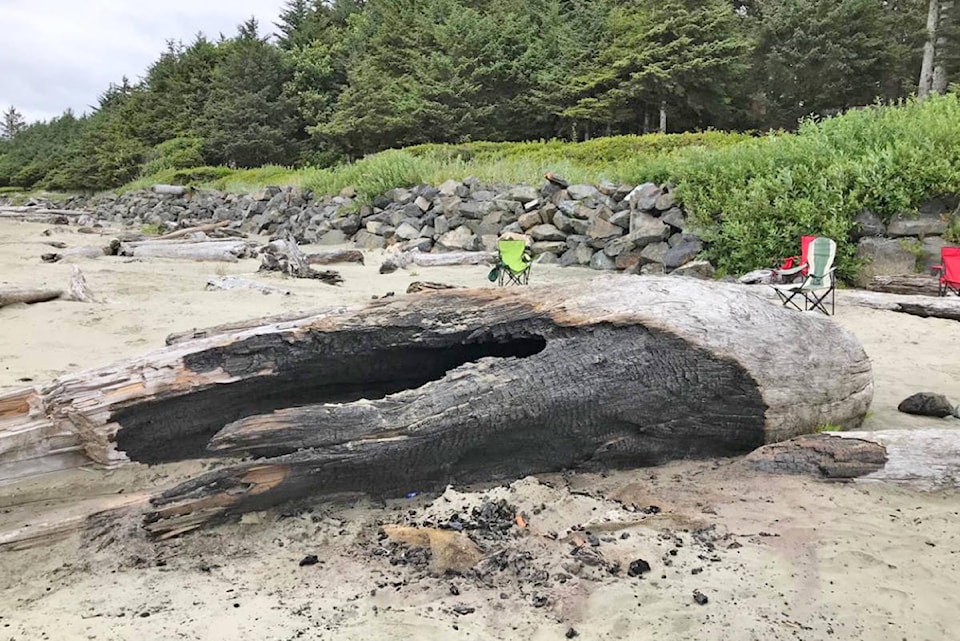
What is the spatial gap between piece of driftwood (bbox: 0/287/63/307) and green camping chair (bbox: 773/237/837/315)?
7.29 meters

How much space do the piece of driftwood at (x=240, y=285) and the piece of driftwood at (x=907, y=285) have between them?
6.82 metres

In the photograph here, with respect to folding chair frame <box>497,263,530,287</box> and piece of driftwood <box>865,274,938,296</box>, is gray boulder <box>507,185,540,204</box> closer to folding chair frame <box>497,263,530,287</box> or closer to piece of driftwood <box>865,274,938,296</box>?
folding chair frame <box>497,263,530,287</box>

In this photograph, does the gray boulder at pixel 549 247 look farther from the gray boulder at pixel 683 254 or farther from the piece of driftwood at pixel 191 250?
the piece of driftwood at pixel 191 250

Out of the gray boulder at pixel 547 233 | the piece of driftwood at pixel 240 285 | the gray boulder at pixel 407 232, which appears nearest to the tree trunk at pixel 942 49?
the gray boulder at pixel 547 233

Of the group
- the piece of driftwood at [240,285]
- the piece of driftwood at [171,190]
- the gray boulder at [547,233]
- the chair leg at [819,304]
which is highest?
the piece of driftwood at [171,190]

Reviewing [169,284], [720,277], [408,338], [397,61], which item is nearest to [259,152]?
[397,61]

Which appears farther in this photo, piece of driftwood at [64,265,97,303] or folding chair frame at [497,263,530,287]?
folding chair frame at [497,263,530,287]

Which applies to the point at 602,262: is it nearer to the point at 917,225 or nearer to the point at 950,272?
the point at 917,225

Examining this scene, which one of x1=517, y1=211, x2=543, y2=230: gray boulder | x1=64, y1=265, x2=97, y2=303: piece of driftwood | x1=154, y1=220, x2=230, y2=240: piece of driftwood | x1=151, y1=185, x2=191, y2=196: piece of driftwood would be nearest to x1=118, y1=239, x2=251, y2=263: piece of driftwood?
x1=154, y1=220, x2=230, y2=240: piece of driftwood

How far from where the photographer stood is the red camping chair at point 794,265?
751 cm

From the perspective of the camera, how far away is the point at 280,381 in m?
3.03

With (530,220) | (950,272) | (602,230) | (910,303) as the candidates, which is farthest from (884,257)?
(530,220)

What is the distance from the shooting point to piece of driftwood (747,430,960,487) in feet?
9.35

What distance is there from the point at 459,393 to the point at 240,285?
A: 5.80m
